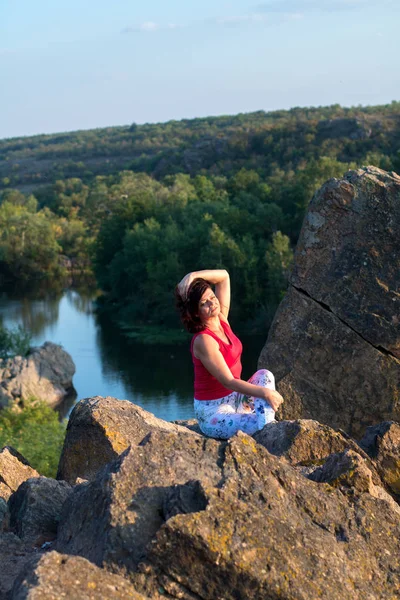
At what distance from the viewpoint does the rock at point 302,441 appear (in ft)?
20.2

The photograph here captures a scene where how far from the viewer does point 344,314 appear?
368 inches

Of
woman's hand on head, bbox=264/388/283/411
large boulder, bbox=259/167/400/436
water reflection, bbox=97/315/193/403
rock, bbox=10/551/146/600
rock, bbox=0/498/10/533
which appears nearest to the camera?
rock, bbox=10/551/146/600

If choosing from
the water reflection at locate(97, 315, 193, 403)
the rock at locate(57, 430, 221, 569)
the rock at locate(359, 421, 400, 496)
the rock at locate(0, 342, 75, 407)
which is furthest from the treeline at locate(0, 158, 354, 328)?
the rock at locate(57, 430, 221, 569)

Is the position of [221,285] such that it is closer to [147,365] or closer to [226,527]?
[226,527]

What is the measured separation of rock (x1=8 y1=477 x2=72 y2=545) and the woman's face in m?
1.69

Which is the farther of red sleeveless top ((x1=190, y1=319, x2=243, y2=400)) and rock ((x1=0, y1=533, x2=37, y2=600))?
red sleeveless top ((x1=190, y1=319, x2=243, y2=400))

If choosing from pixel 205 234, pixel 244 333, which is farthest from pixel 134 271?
pixel 244 333

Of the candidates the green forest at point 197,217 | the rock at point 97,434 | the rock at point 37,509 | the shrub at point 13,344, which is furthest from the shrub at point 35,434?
the green forest at point 197,217

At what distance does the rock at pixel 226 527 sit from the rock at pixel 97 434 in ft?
5.66

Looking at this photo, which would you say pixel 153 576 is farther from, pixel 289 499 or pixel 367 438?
pixel 367 438

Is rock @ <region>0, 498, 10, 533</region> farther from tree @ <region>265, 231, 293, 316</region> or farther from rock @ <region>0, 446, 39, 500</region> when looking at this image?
tree @ <region>265, 231, 293, 316</region>

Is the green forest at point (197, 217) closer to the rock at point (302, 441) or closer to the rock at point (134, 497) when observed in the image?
the rock at point (302, 441)

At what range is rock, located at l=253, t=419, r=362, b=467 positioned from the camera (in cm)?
614

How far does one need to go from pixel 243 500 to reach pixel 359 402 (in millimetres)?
4965
